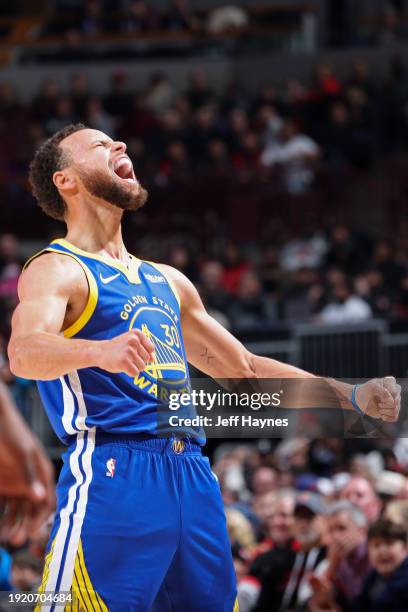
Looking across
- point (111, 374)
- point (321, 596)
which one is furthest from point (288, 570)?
point (111, 374)

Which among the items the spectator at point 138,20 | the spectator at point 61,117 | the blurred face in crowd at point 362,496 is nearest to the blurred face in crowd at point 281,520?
the blurred face in crowd at point 362,496

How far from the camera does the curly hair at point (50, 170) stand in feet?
16.1

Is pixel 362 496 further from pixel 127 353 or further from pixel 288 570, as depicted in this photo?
pixel 127 353

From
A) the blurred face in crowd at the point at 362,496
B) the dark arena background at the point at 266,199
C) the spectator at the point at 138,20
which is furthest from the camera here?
the spectator at the point at 138,20

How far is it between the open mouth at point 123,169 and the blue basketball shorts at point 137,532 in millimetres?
1077

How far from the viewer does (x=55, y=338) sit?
4086mm

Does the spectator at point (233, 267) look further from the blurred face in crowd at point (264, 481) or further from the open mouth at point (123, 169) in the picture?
the open mouth at point (123, 169)

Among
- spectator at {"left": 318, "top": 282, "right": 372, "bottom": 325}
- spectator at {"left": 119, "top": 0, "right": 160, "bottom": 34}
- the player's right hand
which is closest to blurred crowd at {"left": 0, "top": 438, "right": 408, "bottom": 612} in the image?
the player's right hand

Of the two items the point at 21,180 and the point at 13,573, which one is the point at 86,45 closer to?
the point at 21,180

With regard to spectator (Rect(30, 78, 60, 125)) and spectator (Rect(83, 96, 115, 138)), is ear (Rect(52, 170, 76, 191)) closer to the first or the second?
spectator (Rect(83, 96, 115, 138))

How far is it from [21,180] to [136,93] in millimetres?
3453

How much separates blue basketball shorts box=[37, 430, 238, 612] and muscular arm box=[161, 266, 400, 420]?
1.66ft

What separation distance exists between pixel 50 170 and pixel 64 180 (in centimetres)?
12

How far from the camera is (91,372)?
451 cm
